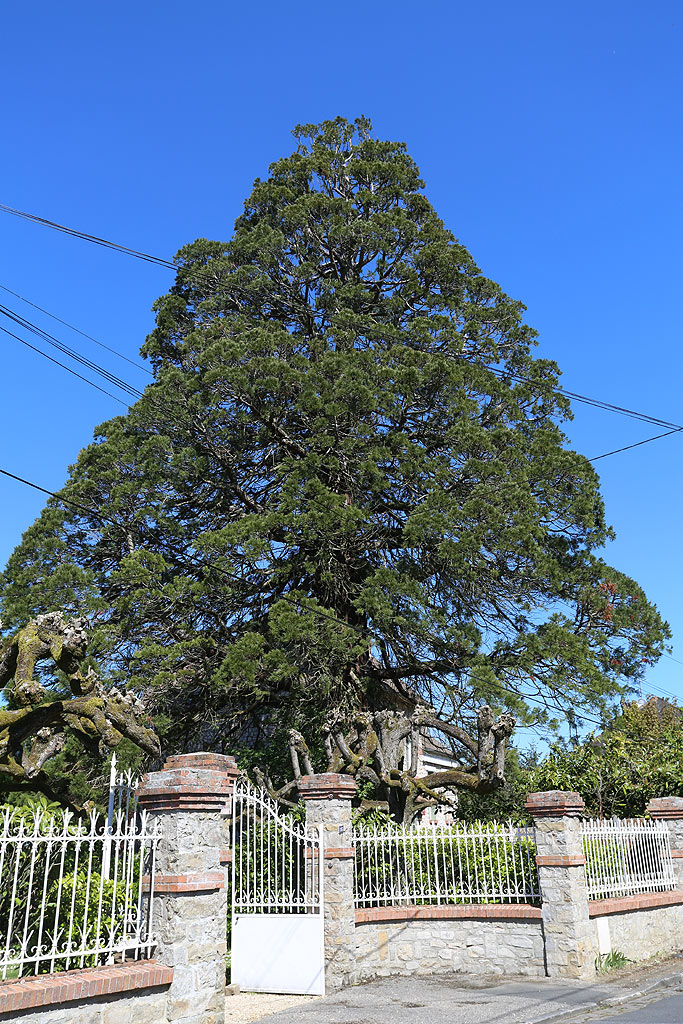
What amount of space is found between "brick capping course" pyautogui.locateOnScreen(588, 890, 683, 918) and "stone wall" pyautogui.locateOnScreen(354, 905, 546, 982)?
1002mm

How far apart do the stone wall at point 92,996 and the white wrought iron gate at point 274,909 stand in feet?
10.4

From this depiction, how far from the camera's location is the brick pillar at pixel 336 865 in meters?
10.8

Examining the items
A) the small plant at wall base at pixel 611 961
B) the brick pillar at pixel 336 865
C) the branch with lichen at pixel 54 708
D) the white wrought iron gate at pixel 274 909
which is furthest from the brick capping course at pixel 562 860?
the branch with lichen at pixel 54 708

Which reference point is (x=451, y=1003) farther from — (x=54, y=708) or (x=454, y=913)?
(x=54, y=708)

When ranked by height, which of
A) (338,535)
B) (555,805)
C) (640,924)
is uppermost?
(338,535)

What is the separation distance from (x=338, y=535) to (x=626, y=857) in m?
7.92

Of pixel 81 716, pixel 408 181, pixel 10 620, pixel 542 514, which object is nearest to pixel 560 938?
pixel 81 716

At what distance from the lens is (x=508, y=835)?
39.8ft

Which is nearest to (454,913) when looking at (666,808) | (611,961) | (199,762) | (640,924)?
(611,961)

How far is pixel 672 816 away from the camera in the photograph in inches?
595

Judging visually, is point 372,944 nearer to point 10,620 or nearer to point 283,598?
point 283,598

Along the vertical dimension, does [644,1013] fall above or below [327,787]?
below

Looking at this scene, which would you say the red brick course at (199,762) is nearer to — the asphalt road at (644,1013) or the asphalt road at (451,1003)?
the asphalt road at (451,1003)

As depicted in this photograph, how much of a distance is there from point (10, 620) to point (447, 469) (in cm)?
957
